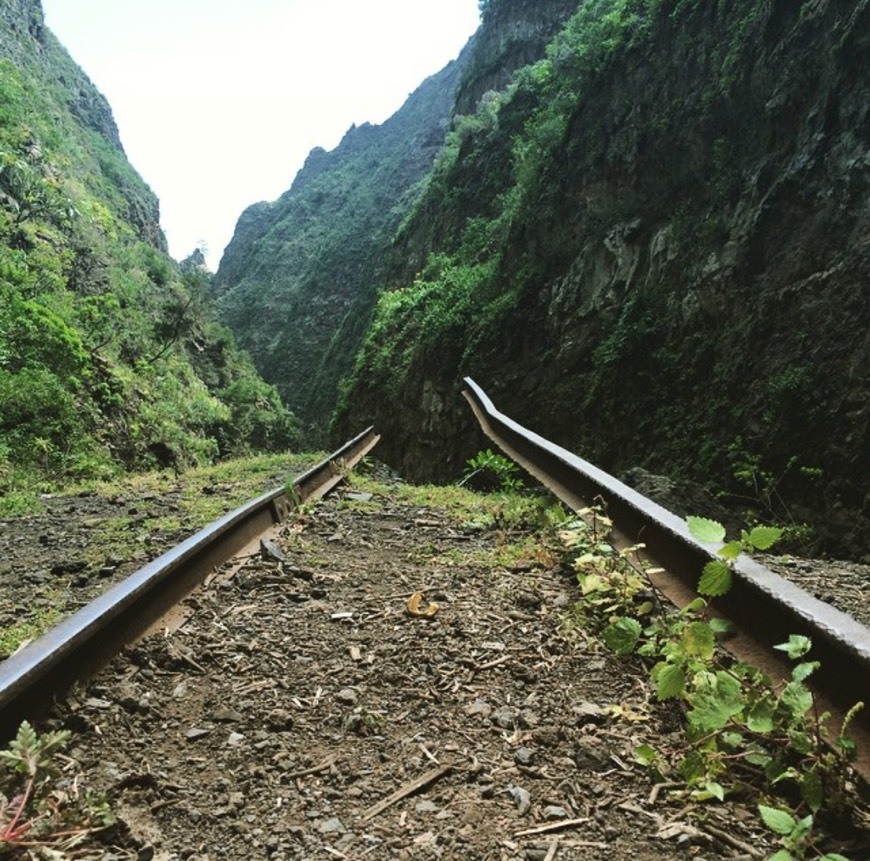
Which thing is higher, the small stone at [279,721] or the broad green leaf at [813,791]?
the broad green leaf at [813,791]

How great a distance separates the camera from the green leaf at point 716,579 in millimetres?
1652

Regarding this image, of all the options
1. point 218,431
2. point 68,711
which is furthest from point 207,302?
point 68,711

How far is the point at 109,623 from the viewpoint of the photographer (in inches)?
75.0

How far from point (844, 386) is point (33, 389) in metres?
10.5

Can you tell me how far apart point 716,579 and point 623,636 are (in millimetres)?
295

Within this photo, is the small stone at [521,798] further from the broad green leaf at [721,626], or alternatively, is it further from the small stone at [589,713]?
the broad green leaf at [721,626]

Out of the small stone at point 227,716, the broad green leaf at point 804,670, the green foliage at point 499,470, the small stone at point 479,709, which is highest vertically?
the broad green leaf at point 804,670

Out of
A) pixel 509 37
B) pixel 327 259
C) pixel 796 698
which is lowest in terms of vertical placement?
pixel 796 698

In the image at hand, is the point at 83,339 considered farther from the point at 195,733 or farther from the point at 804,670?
the point at 804,670

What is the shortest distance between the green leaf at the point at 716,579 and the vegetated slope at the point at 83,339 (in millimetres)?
5587

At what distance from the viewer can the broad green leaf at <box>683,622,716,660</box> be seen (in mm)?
1504

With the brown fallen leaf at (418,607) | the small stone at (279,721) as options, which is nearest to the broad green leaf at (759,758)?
the small stone at (279,721)

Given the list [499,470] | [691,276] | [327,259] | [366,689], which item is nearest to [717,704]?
[366,689]

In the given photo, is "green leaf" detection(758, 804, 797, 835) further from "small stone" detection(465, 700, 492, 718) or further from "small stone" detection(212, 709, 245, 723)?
"small stone" detection(212, 709, 245, 723)
